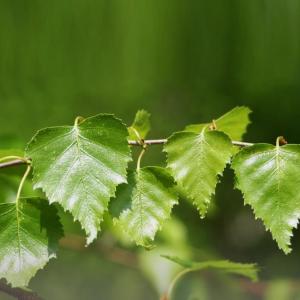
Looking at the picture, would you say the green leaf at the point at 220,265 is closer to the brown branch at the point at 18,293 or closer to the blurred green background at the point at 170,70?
the brown branch at the point at 18,293

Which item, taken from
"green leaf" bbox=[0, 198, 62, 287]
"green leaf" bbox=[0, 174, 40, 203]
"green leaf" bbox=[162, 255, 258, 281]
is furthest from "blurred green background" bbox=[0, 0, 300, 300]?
"green leaf" bbox=[0, 198, 62, 287]

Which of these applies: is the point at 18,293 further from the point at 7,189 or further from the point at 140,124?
the point at 7,189

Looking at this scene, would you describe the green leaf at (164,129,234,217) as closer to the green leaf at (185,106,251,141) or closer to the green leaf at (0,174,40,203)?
the green leaf at (185,106,251,141)

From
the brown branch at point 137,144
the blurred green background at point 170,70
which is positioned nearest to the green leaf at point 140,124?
the brown branch at point 137,144

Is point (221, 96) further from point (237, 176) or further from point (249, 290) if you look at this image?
point (237, 176)

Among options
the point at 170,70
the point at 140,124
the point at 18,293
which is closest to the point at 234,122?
the point at 140,124

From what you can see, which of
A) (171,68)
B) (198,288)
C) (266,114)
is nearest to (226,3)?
(171,68)
